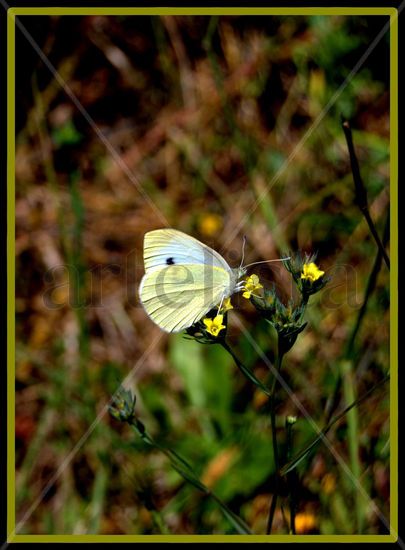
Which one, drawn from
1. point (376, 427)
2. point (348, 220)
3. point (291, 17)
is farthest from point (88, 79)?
point (376, 427)

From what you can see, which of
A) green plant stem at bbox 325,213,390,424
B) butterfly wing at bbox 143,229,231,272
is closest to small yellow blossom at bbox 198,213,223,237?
butterfly wing at bbox 143,229,231,272

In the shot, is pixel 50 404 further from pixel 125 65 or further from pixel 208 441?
pixel 125 65

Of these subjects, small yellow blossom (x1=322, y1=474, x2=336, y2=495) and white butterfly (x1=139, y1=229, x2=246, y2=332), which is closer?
white butterfly (x1=139, y1=229, x2=246, y2=332)

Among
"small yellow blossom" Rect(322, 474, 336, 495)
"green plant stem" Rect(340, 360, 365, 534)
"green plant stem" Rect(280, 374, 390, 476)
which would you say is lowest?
"small yellow blossom" Rect(322, 474, 336, 495)

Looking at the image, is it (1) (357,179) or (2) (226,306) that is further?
(2) (226,306)

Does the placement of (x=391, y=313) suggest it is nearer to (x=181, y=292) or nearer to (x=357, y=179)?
(x=357, y=179)

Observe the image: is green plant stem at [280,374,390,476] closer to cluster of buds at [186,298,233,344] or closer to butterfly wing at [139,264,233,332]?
cluster of buds at [186,298,233,344]

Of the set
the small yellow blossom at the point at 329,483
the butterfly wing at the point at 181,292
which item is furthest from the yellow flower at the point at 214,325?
the small yellow blossom at the point at 329,483

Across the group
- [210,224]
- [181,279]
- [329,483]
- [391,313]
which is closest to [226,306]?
[181,279]
